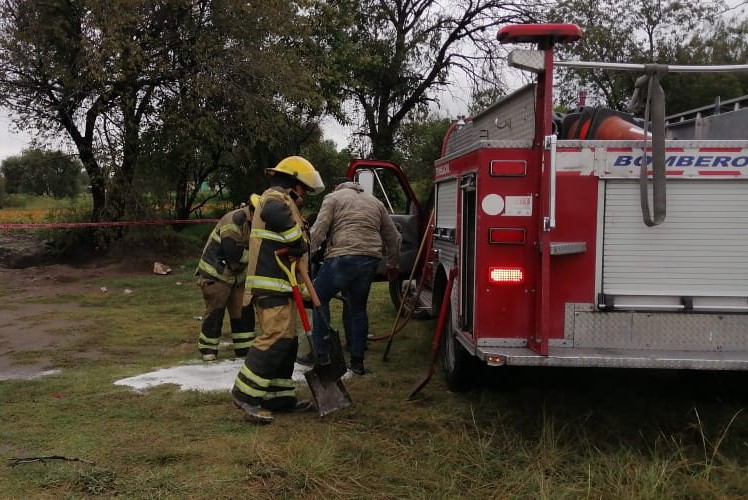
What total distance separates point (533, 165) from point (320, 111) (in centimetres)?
1503

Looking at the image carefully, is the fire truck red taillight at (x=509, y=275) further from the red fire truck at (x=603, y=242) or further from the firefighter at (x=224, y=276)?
the firefighter at (x=224, y=276)

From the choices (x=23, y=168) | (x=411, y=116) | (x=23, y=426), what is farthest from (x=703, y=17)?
(x=23, y=426)

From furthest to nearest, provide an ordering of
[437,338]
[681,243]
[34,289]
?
[34,289] → [437,338] → [681,243]

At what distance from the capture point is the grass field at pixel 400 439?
3.45 m

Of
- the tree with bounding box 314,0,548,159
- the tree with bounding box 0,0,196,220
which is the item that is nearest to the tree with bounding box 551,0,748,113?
the tree with bounding box 314,0,548,159

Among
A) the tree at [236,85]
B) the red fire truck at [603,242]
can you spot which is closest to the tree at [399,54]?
the tree at [236,85]

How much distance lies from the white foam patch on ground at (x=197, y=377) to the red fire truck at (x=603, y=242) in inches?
94.5

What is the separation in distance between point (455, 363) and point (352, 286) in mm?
1200

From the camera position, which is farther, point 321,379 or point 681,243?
point 321,379

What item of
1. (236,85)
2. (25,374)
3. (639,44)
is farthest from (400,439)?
(639,44)

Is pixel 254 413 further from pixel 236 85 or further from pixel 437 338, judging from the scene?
pixel 236 85

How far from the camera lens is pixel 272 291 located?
15.1 feet

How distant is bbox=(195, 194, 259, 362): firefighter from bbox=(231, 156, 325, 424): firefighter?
160cm

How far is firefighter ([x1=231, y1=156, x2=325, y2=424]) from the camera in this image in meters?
4.56
